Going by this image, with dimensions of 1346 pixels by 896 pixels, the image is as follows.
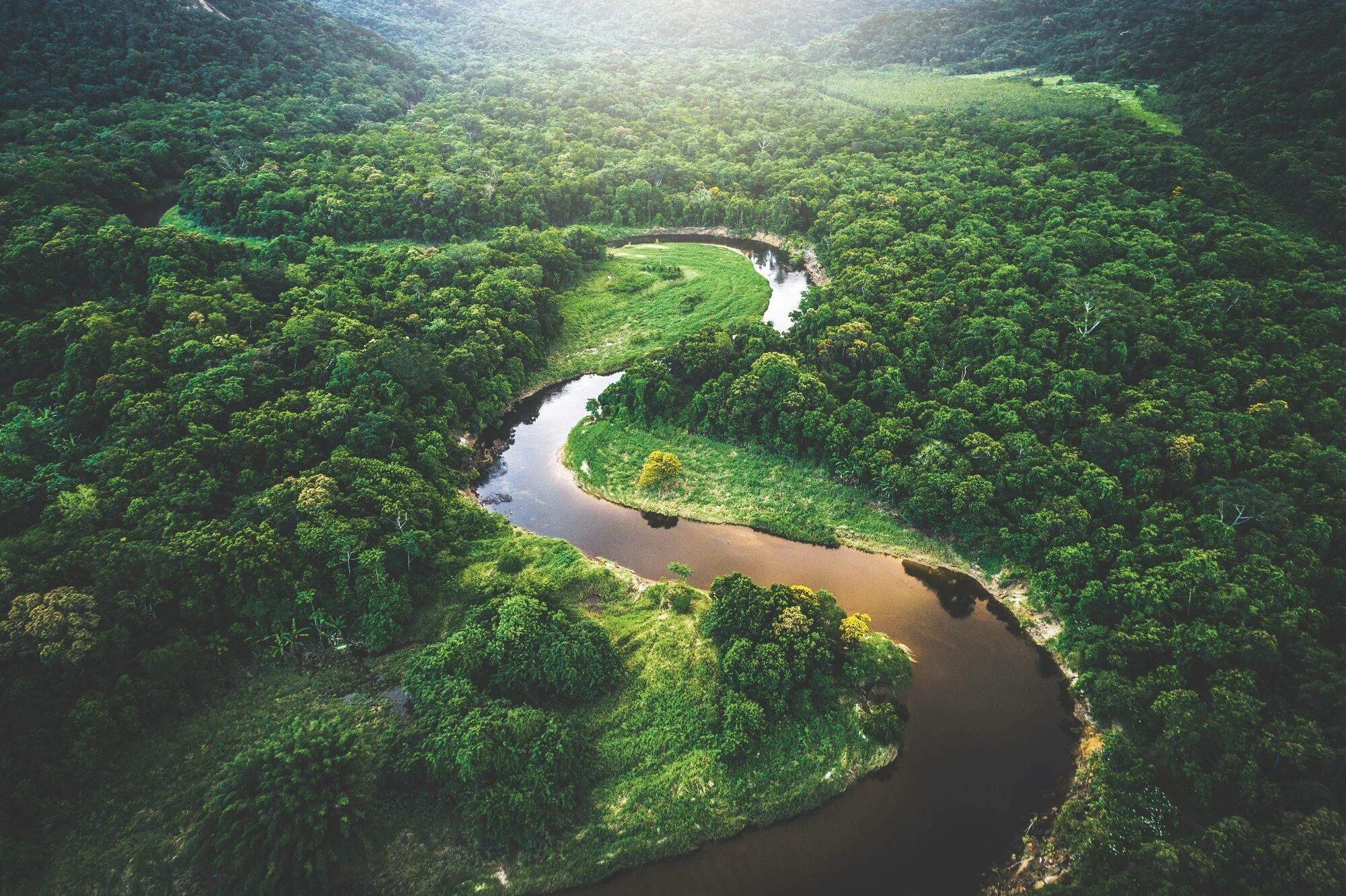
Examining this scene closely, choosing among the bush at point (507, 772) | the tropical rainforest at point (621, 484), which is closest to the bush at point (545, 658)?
the tropical rainforest at point (621, 484)

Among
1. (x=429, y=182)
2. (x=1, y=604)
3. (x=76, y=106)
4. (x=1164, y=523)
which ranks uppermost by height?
(x=76, y=106)

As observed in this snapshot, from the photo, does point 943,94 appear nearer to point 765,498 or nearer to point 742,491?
point 742,491

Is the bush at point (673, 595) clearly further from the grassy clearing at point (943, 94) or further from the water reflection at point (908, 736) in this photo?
the grassy clearing at point (943, 94)

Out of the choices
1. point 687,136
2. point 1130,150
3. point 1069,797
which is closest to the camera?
point 1069,797

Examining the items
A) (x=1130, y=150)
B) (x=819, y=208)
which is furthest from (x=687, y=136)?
(x=1130, y=150)

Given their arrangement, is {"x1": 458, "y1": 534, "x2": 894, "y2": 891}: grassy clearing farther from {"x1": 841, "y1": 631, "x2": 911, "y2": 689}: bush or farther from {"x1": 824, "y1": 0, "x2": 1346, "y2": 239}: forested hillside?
{"x1": 824, "y1": 0, "x2": 1346, "y2": 239}: forested hillside

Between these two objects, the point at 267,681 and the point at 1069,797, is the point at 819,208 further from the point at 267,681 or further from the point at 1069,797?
the point at 267,681
